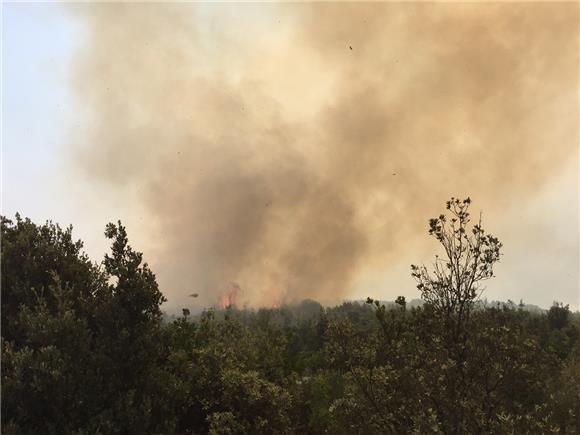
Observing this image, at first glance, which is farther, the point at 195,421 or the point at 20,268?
the point at 195,421

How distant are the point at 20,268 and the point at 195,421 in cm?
995

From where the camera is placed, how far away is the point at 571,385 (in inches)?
925

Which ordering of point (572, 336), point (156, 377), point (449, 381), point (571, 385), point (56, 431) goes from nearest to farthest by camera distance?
point (449, 381), point (56, 431), point (156, 377), point (571, 385), point (572, 336)

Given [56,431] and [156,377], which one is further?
[156,377]

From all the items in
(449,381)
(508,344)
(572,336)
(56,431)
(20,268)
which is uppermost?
(572,336)

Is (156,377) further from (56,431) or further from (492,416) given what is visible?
(492,416)

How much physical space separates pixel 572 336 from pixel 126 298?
76.4m

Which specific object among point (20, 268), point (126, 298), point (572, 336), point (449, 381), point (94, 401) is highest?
point (572, 336)

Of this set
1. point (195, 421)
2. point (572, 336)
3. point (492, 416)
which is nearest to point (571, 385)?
point (492, 416)

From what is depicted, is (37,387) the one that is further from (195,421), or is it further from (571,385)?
(571,385)

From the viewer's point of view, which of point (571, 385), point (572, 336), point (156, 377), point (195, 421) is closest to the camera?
point (156, 377)

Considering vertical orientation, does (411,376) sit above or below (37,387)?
above

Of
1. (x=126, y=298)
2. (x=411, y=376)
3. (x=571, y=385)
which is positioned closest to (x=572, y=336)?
(x=571, y=385)

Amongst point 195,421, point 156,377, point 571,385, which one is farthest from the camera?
point 571,385
